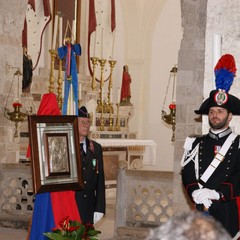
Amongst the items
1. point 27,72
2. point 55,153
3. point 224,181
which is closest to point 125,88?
point 27,72

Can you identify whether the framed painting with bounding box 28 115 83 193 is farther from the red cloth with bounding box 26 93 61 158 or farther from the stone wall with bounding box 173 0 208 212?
the stone wall with bounding box 173 0 208 212

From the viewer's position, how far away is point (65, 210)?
5.29 m

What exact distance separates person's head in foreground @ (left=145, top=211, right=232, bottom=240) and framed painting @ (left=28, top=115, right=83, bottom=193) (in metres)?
3.57

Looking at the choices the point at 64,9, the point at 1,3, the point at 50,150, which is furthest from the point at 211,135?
the point at 64,9

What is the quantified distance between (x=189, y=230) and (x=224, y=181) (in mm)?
2641

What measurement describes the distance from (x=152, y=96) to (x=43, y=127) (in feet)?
47.8

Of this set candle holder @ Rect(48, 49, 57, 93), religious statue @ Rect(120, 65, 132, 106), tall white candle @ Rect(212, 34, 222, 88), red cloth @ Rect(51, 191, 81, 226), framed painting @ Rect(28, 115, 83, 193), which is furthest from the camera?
religious statue @ Rect(120, 65, 132, 106)

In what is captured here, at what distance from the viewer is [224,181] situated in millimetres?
4035

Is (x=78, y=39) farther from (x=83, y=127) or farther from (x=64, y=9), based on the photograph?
(x=83, y=127)

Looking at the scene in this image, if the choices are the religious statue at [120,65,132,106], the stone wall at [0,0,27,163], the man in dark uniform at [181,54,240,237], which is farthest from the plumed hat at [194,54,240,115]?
the religious statue at [120,65,132,106]

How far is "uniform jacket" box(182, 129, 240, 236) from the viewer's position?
4.00 m

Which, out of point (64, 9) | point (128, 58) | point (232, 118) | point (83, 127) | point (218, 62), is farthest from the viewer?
point (128, 58)

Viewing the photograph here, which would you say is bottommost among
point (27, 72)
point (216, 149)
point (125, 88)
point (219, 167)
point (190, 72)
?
point (125, 88)

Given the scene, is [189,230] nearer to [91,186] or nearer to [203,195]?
[203,195]
